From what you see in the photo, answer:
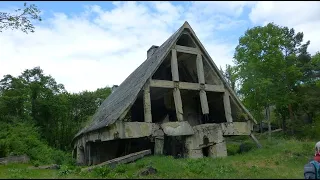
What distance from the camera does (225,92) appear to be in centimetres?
1967

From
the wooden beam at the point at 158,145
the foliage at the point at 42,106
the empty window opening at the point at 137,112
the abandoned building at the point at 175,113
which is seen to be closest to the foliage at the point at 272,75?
the abandoned building at the point at 175,113

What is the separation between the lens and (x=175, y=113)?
20.5 metres

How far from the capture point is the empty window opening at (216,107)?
69.6 feet

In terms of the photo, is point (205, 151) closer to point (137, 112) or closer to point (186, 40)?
point (137, 112)

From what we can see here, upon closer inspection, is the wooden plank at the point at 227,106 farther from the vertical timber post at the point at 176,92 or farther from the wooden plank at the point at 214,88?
the vertical timber post at the point at 176,92

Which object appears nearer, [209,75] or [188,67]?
[209,75]

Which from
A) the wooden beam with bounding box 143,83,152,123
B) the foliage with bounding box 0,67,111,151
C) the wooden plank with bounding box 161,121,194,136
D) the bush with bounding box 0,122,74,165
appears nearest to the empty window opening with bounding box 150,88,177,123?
the wooden plank with bounding box 161,121,194,136

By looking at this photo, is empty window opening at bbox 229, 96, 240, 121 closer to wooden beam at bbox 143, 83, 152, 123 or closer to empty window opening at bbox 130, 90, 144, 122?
empty window opening at bbox 130, 90, 144, 122

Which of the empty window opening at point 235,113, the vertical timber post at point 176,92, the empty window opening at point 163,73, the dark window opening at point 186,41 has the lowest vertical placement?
the empty window opening at point 235,113

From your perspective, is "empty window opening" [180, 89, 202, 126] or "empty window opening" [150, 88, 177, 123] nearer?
"empty window opening" [150, 88, 177, 123]

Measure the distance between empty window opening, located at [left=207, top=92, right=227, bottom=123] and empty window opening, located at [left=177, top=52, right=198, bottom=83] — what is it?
1592mm

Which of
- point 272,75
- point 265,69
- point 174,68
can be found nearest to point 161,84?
point 174,68

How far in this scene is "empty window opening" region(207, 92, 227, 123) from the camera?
21.2 meters

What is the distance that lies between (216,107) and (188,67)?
3.47 m
